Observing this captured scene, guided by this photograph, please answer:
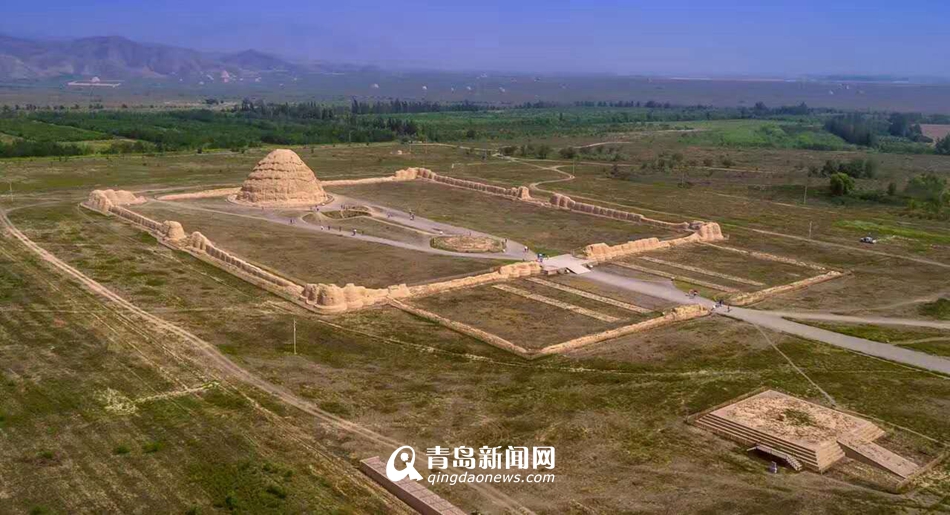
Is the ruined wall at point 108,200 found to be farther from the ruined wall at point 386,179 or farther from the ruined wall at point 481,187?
the ruined wall at point 481,187

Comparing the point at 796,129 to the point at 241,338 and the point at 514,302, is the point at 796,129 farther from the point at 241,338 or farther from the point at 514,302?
the point at 241,338

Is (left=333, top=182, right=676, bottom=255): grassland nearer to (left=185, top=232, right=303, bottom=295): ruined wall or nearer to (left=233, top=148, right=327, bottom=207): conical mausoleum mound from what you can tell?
(left=233, top=148, right=327, bottom=207): conical mausoleum mound

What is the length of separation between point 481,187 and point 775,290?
39035mm

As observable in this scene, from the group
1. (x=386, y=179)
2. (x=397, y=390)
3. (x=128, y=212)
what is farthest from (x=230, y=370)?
(x=386, y=179)

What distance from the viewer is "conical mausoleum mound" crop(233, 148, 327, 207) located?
220 feet

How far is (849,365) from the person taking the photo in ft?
109

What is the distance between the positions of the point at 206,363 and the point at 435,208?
38.7 metres

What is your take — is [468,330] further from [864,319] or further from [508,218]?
[508,218]

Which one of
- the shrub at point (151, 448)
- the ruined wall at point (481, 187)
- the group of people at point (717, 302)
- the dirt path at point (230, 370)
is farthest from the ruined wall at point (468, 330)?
the ruined wall at point (481, 187)

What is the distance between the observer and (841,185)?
3086 inches

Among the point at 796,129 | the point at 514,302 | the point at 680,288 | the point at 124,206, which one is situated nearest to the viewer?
the point at 514,302

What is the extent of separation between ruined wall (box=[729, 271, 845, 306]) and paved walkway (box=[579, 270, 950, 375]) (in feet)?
4.08

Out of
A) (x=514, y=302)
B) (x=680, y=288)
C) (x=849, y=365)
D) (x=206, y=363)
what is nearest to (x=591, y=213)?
(x=680, y=288)

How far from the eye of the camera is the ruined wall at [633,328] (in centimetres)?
3431
